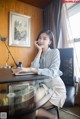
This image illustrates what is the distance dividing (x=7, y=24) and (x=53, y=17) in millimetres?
1083

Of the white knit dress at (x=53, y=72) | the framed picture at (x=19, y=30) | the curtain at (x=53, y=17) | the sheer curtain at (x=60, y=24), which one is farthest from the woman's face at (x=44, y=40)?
the framed picture at (x=19, y=30)

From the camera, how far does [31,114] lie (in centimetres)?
88

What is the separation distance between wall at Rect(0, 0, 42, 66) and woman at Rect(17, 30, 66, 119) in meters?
1.44

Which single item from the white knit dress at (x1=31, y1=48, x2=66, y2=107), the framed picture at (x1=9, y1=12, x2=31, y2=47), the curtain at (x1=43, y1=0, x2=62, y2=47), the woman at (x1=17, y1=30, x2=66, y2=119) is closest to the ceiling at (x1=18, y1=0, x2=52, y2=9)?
the curtain at (x1=43, y1=0, x2=62, y2=47)

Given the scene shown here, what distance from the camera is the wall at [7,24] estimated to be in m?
2.92

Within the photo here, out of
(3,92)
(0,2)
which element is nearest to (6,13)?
→ (0,2)

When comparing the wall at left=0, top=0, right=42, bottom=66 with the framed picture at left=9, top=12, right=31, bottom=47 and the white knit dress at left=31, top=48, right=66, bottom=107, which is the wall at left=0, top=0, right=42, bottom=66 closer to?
the framed picture at left=9, top=12, right=31, bottom=47

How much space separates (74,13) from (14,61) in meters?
1.70

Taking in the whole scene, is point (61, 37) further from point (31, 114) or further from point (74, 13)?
point (31, 114)

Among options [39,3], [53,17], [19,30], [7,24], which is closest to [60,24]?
[53,17]

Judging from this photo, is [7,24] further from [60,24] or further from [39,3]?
[60,24]

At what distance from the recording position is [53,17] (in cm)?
300

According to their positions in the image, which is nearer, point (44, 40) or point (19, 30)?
point (44, 40)

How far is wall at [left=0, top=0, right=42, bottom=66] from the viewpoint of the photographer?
2918 mm
